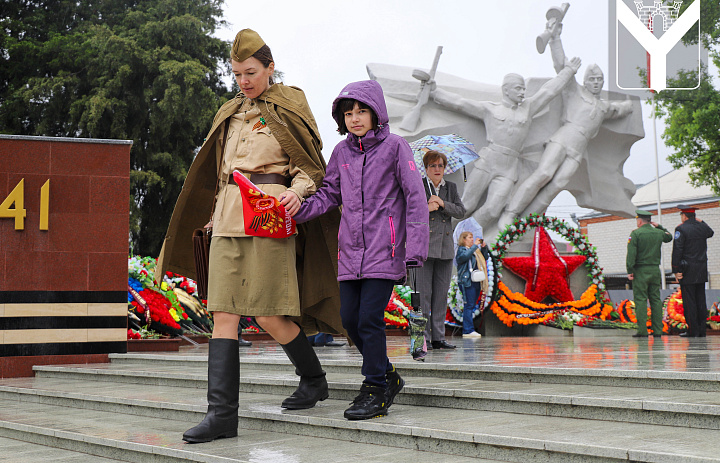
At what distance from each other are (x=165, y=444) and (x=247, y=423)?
2.02 ft

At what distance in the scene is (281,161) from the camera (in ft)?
14.3

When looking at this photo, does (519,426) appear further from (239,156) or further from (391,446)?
(239,156)

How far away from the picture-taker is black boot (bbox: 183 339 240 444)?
154 inches

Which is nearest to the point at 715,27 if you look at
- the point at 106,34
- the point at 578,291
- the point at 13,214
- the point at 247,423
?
the point at 578,291

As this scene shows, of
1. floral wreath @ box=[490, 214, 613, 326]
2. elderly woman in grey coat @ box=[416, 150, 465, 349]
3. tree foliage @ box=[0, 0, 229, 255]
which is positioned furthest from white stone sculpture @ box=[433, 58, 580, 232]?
elderly woman in grey coat @ box=[416, 150, 465, 349]

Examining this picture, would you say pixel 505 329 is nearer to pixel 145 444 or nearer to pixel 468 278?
pixel 468 278

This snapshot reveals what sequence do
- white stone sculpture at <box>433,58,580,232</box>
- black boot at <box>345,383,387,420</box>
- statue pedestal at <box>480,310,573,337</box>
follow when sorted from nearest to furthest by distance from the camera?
black boot at <box>345,383,387,420</box> → statue pedestal at <box>480,310,573,337</box> → white stone sculpture at <box>433,58,580,232</box>

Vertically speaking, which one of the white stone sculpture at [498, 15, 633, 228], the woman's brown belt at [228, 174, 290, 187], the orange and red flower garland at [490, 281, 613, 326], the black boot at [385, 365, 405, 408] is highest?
the white stone sculpture at [498, 15, 633, 228]

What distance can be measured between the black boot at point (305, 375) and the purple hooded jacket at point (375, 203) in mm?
503

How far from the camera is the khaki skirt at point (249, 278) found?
405 centimetres

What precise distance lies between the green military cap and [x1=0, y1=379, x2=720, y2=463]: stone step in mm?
1984

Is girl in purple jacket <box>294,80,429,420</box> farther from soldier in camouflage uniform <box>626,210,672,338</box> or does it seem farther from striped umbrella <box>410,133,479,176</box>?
soldier in camouflage uniform <box>626,210,672,338</box>

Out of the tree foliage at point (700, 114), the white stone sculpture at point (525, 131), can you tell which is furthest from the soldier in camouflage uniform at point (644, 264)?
the tree foliage at point (700, 114)

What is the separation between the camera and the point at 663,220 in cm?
4359
